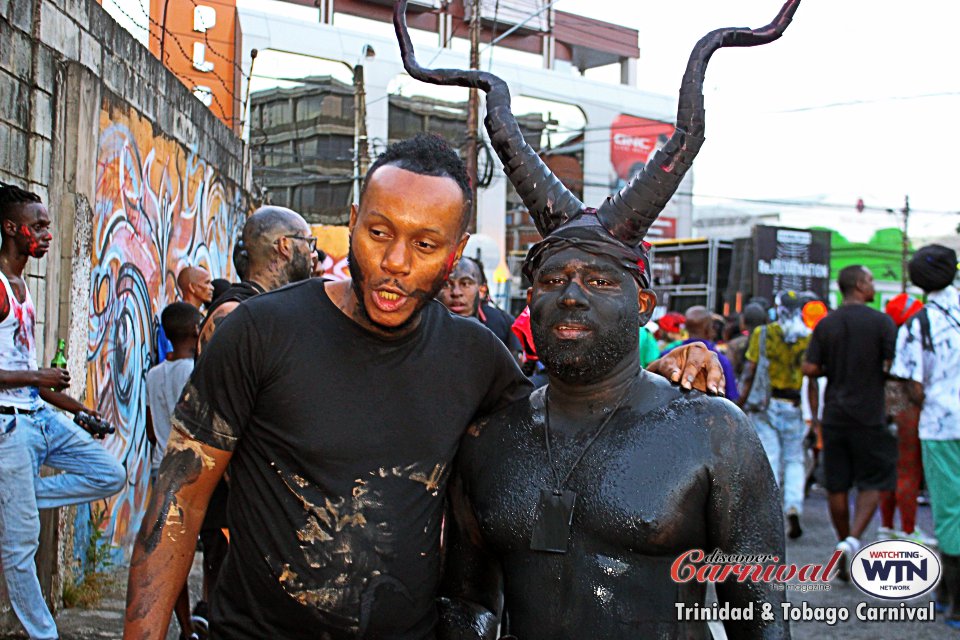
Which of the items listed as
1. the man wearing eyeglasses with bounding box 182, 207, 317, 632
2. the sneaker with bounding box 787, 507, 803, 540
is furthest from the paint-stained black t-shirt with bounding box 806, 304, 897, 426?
the man wearing eyeglasses with bounding box 182, 207, 317, 632

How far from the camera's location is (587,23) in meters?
43.9

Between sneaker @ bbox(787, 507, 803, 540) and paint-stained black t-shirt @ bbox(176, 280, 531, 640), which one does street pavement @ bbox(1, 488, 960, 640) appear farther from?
paint-stained black t-shirt @ bbox(176, 280, 531, 640)

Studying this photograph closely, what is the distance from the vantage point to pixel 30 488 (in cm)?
449

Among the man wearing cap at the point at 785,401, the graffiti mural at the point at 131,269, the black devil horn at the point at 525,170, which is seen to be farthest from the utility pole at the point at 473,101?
the black devil horn at the point at 525,170

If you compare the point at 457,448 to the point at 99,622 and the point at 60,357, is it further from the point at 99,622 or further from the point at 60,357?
the point at 99,622

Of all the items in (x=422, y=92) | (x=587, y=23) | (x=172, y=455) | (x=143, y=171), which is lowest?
(x=172, y=455)

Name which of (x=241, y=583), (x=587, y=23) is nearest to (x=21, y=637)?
(x=241, y=583)

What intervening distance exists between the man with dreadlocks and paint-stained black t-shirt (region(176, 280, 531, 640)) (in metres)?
0.19

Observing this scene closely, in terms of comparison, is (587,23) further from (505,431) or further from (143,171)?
(505,431)

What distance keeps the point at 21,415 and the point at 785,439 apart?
6.11m

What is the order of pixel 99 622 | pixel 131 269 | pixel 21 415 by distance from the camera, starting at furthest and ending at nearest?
1. pixel 131 269
2. pixel 99 622
3. pixel 21 415

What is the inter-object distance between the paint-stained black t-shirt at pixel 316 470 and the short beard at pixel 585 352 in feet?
1.05

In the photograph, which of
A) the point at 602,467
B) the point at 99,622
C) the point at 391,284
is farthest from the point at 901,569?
the point at 99,622

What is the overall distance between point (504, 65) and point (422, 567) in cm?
3821
